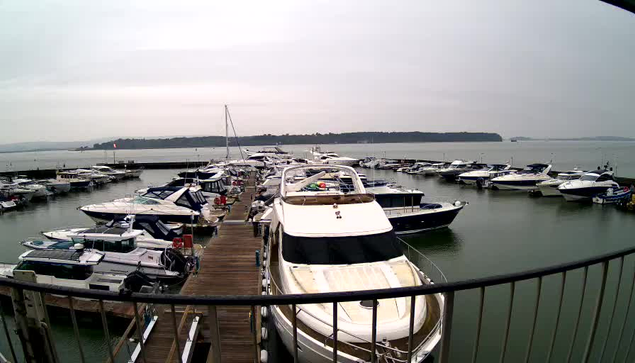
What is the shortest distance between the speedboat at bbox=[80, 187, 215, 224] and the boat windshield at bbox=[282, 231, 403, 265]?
12544mm

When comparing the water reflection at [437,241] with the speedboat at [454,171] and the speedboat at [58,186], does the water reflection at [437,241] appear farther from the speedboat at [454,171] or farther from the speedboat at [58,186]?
the speedboat at [58,186]

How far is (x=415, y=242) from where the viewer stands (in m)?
18.2

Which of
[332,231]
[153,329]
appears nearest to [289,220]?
[332,231]

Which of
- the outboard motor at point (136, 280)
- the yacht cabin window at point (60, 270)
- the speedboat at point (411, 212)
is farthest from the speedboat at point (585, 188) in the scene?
the yacht cabin window at point (60, 270)

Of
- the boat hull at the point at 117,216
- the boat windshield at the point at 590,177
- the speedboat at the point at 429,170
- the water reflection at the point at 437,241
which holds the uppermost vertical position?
the boat windshield at the point at 590,177

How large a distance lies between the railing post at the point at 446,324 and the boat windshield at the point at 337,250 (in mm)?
5387

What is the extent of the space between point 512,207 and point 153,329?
2838 centimetres

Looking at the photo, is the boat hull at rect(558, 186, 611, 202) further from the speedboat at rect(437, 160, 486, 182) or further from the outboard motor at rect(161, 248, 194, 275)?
the outboard motor at rect(161, 248, 194, 275)

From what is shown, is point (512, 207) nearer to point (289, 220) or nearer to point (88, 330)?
point (289, 220)

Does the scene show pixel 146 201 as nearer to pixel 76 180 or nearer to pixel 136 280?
pixel 136 280

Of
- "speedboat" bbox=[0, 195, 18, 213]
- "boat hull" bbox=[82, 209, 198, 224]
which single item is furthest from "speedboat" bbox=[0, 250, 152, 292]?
"speedboat" bbox=[0, 195, 18, 213]

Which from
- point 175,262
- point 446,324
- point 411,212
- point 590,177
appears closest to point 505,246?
point 411,212

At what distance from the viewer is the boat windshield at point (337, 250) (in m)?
7.55

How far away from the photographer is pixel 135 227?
16625mm
